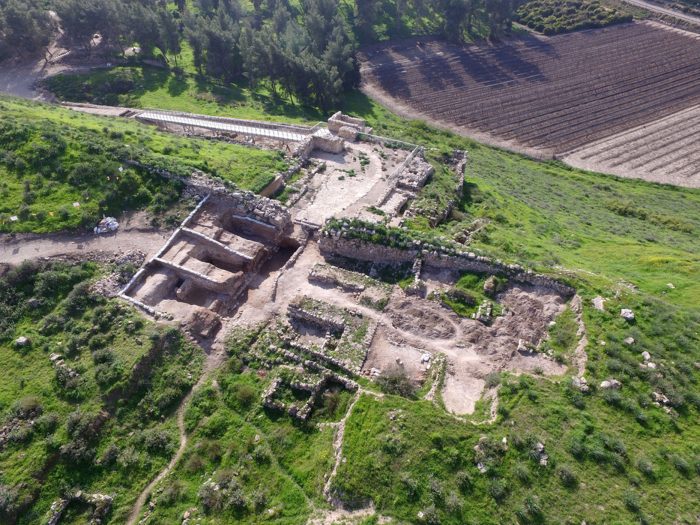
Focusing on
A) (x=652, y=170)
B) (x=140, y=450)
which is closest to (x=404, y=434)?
(x=140, y=450)

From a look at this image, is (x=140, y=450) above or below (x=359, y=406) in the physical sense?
below

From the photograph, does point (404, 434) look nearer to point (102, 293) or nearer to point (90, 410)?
point (90, 410)

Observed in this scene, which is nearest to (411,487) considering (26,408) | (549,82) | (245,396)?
(245,396)

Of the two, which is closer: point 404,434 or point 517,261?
point 404,434

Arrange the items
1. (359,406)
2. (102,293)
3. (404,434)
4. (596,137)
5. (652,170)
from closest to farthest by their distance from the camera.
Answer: (404,434)
(359,406)
(102,293)
(652,170)
(596,137)

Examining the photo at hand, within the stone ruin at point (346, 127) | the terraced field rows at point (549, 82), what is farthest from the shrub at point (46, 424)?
the terraced field rows at point (549, 82)

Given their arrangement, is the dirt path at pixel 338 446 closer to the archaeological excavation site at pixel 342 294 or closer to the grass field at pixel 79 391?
the archaeological excavation site at pixel 342 294
